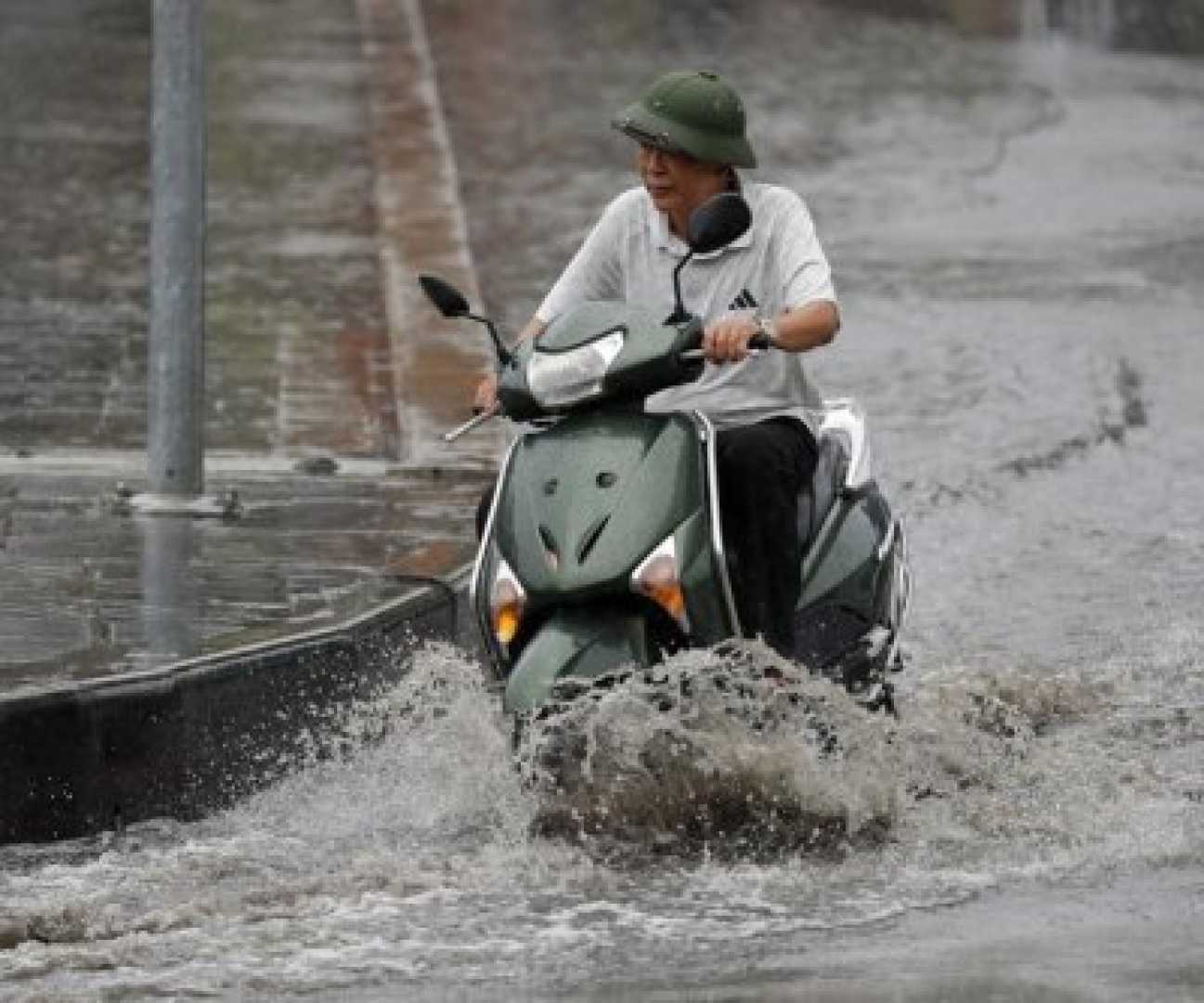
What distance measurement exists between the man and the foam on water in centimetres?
32

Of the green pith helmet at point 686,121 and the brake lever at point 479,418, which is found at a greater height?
the green pith helmet at point 686,121

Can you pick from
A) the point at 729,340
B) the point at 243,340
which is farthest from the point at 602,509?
the point at 243,340

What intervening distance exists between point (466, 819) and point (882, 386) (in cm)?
634

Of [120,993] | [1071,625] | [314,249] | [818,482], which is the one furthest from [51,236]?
[120,993]

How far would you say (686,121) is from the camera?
9.08 meters

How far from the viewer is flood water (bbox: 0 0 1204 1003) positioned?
25.0ft

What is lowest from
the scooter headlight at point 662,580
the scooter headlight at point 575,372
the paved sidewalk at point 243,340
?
the paved sidewalk at point 243,340

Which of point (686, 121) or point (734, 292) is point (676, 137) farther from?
point (734, 292)

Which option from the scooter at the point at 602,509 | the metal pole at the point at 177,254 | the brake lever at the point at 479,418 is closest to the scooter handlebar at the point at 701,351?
the scooter at the point at 602,509

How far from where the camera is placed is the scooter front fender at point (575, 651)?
8.41m

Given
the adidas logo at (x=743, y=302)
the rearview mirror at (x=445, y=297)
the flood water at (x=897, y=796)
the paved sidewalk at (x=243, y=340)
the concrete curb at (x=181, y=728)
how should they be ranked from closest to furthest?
the flood water at (x=897, y=796) → the rearview mirror at (x=445, y=297) → the concrete curb at (x=181, y=728) → the adidas logo at (x=743, y=302) → the paved sidewalk at (x=243, y=340)

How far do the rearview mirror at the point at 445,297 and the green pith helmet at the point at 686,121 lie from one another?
0.51m

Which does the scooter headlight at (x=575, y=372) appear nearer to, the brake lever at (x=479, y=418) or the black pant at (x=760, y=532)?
the brake lever at (x=479, y=418)

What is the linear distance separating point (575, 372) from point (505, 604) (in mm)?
497
